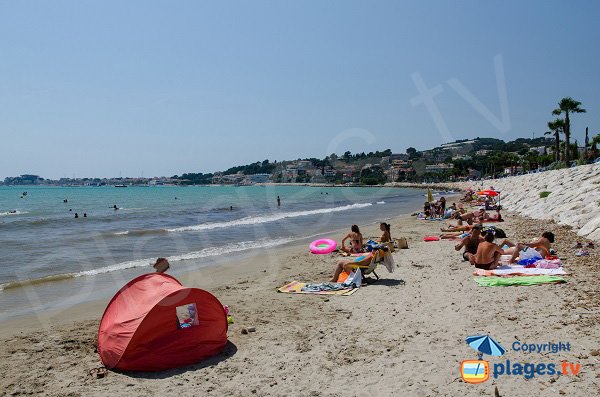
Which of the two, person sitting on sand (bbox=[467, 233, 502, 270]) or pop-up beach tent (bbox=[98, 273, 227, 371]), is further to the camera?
person sitting on sand (bbox=[467, 233, 502, 270])

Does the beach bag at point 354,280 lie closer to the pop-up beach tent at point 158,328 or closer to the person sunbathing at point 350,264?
the person sunbathing at point 350,264

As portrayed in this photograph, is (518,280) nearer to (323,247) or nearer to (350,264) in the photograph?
(350,264)

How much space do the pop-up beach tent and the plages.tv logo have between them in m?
3.22

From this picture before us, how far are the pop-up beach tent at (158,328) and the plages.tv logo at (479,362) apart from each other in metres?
3.22

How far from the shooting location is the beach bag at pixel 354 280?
903cm

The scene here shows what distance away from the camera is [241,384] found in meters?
5.11

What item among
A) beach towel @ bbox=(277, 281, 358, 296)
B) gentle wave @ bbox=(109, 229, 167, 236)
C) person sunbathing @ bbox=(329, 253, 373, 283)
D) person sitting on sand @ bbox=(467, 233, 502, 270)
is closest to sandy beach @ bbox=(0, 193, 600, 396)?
beach towel @ bbox=(277, 281, 358, 296)

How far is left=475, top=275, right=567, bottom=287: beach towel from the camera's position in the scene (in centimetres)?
787

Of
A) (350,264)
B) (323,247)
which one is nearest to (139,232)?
(323,247)

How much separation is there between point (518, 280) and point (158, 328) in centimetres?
625

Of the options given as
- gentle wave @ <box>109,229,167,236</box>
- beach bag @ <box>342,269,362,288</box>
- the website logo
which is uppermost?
the website logo

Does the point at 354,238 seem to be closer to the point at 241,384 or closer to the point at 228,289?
the point at 228,289

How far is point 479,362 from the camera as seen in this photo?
482cm

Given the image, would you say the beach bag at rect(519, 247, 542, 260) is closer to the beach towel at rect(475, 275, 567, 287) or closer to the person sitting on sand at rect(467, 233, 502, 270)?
the person sitting on sand at rect(467, 233, 502, 270)
